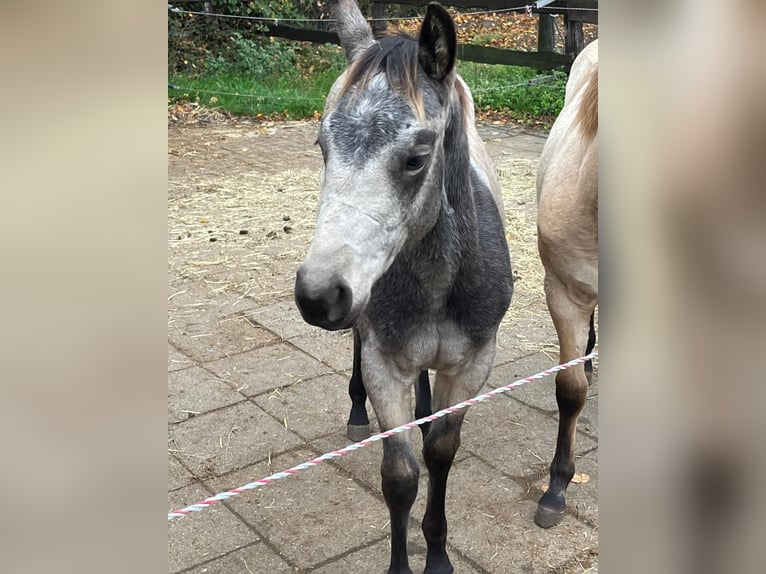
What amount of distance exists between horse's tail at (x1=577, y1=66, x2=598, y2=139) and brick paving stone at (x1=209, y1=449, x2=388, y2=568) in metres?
1.54

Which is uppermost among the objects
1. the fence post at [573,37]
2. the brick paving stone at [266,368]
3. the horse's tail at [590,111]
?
the fence post at [573,37]

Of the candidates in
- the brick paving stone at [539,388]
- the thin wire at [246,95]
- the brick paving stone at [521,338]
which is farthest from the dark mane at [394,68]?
the thin wire at [246,95]

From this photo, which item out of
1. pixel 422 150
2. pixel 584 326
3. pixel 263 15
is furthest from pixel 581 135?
pixel 263 15

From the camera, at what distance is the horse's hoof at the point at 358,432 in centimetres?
347

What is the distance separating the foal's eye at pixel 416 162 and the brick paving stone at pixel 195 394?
2.09 meters

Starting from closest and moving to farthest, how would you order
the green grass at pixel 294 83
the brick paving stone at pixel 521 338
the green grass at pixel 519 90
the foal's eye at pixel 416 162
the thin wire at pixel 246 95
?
the foal's eye at pixel 416 162 → the brick paving stone at pixel 521 338 → the green grass at pixel 519 90 → the green grass at pixel 294 83 → the thin wire at pixel 246 95

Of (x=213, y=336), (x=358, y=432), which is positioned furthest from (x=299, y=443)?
(x=213, y=336)

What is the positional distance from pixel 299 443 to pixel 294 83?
8.23 m

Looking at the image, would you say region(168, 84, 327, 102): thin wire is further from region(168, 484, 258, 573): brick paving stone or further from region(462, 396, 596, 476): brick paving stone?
region(168, 484, 258, 573): brick paving stone

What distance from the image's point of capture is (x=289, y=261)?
5.52 m

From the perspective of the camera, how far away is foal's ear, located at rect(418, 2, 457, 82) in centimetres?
196

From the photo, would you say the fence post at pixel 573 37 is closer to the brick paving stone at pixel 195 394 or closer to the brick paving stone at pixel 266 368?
the brick paving stone at pixel 266 368

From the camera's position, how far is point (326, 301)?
5.64 feet
